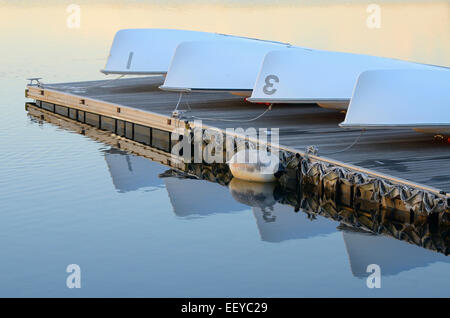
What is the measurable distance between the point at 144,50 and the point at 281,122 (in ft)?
23.5

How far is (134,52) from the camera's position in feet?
86.2

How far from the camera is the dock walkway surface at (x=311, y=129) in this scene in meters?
15.8

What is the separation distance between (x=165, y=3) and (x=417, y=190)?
5394cm

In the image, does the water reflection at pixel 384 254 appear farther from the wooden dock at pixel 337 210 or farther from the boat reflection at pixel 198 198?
the boat reflection at pixel 198 198

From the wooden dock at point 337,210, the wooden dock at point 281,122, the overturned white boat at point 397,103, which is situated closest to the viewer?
the wooden dock at point 337,210

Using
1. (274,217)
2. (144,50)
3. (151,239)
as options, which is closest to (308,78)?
(274,217)

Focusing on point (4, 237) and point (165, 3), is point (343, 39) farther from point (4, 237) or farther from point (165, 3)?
point (4, 237)

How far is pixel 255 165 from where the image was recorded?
17.6 metres

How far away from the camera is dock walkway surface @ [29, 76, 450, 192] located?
15849 mm

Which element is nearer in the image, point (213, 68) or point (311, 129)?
point (311, 129)

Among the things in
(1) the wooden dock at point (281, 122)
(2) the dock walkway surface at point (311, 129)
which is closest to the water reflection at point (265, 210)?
(1) the wooden dock at point (281, 122)

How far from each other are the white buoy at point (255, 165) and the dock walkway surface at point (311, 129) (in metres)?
0.60

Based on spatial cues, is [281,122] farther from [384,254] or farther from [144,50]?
[144,50]

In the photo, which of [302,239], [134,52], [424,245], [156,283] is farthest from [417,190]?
[134,52]
